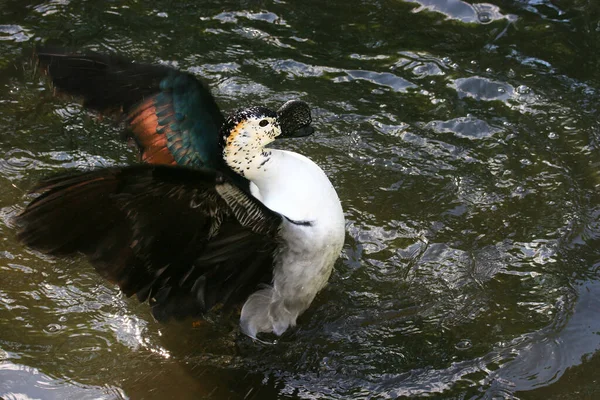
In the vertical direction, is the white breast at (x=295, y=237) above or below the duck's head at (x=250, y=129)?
below

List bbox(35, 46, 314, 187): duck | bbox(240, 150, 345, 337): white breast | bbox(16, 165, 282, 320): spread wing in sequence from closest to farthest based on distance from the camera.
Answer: bbox(16, 165, 282, 320): spread wing
bbox(240, 150, 345, 337): white breast
bbox(35, 46, 314, 187): duck

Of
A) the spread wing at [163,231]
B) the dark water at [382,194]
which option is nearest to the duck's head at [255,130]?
the spread wing at [163,231]

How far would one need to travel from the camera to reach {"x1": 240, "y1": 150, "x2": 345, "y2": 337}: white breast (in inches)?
144

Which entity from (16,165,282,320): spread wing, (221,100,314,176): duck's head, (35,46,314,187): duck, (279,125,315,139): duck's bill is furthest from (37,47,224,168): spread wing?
(16,165,282,320): spread wing

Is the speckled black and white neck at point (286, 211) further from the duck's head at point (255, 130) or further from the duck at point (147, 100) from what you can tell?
the duck at point (147, 100)

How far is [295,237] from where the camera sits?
3.61 meters

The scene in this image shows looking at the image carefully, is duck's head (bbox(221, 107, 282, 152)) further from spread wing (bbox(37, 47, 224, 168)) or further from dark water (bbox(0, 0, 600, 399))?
dark water (bbox(0, 0, 600, 399))

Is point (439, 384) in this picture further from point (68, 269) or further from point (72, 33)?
point (72, 33)

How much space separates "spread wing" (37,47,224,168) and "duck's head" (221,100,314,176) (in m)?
0.29

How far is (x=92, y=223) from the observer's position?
307cm

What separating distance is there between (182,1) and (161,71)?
2.60m

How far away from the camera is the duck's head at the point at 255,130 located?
3.70 metres

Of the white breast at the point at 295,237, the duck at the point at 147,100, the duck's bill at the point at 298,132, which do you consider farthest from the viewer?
the duck at the point at 147,100

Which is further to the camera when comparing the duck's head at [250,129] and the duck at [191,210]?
the duck's head at [250,129]
